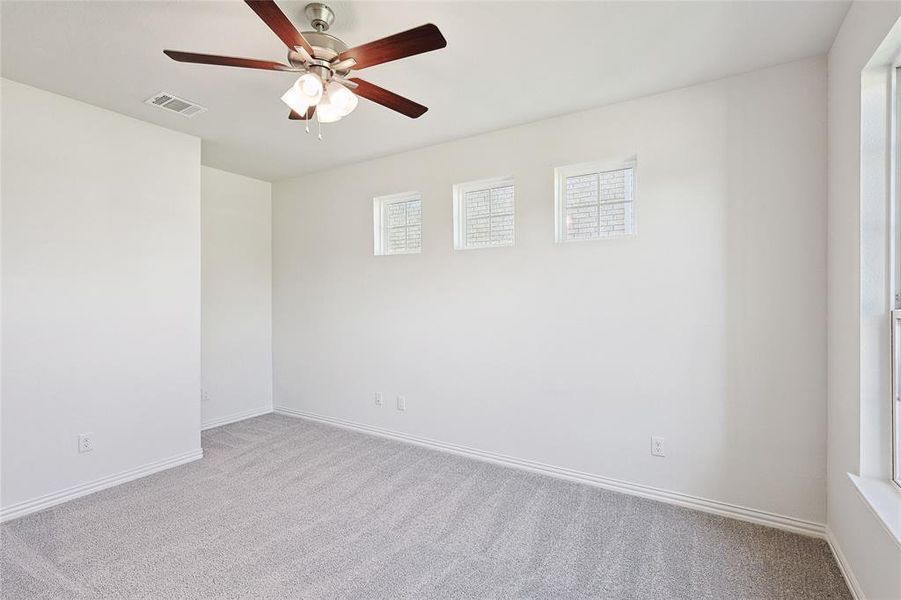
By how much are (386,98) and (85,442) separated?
303 cm

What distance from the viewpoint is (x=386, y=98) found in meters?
1.98

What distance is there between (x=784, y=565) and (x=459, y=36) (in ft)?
10.0

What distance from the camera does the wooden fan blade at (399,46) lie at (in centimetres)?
148

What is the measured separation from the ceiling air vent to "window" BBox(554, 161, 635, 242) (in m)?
2.59

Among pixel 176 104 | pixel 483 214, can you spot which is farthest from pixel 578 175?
pixel 176 104

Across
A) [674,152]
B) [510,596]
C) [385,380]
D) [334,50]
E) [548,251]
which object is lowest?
[510,596]

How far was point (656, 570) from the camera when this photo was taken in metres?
1.98

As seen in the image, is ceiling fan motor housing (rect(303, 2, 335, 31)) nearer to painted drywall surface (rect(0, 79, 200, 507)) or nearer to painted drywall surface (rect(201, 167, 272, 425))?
painted drywall surface (rect(0, 79, 200, 507))

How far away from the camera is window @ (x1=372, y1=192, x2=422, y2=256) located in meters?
3.86

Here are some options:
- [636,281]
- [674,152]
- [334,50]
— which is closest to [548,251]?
[636,281]

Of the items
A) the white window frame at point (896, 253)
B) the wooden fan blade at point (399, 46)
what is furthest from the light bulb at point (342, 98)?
the white window frame at point (896, 253)

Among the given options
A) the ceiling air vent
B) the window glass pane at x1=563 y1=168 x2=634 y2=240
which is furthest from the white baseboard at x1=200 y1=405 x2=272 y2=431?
the window glass pane at x1=563 y1=168 x2=634 y2=240

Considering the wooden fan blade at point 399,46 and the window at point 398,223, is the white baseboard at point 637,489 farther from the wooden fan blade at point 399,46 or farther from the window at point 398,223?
the wooden fan blade at point 399,46

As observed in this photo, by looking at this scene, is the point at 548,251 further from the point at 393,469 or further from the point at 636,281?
the point at 393,469
